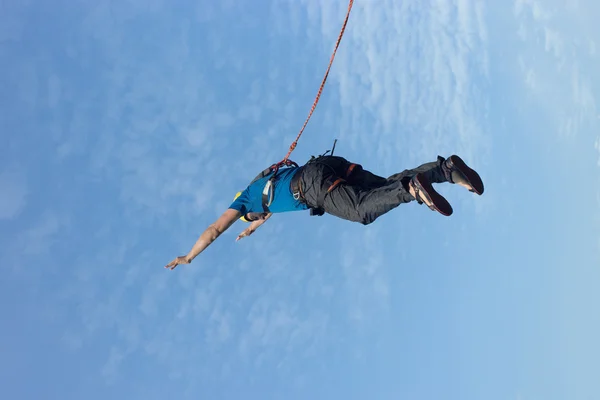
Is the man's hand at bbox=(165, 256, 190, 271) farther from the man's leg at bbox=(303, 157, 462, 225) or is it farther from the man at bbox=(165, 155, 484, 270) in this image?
the man's leg at bbox=(303, 157, 462, 225)

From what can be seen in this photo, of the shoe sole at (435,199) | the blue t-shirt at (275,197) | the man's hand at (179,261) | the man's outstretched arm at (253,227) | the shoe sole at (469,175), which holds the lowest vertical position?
the shoe sole at (435,199)

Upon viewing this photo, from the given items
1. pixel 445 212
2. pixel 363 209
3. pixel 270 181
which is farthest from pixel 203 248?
pixel 445 212

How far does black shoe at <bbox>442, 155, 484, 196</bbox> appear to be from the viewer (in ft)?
25.5

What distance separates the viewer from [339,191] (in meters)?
8.80

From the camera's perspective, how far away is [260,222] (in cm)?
1155

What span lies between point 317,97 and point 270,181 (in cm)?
201

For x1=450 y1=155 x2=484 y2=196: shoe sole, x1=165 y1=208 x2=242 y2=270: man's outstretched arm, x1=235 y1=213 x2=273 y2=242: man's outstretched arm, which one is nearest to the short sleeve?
x1=165 y1=208 x2=242 y2=270: man's outstretched arm

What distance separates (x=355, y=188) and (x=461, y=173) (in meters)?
1.77

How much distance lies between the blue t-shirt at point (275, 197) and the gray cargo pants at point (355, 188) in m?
0.40

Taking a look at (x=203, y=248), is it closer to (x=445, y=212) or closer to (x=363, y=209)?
(x=363, y=209)

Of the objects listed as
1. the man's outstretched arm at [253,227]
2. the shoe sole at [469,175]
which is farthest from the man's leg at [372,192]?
the man's outstretched arm at [253,227]

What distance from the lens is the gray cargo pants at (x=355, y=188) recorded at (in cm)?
795

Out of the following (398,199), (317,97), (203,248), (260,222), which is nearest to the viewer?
(398,199)

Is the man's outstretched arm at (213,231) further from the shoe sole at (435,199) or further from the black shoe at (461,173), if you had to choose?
the black shoe at (461,173)
